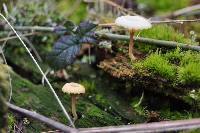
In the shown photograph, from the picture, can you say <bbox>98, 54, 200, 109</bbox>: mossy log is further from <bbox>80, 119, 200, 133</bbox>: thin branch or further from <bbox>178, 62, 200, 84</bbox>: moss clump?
<bbox>80, 119, 200, 133</bbox>: thin branch

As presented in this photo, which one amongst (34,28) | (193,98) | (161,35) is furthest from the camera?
(34,28)

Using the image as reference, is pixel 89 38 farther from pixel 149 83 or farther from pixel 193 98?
pixel 193 98

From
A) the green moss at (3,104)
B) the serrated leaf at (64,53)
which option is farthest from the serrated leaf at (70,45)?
the green moss at (3,104)

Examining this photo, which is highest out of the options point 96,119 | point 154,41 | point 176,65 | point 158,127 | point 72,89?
point 154,41

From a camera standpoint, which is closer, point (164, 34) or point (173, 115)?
point (173, 115)

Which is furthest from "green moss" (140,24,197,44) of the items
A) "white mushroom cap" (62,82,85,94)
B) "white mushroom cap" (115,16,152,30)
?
"white mushroom cap" (62,82,85,94)

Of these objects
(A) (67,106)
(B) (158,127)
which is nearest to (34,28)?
(A) (67,106)

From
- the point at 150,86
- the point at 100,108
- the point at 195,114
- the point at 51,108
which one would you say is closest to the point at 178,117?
the point at 195,114

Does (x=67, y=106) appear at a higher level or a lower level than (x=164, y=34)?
lower

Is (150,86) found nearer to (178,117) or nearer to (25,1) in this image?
(178,117)
